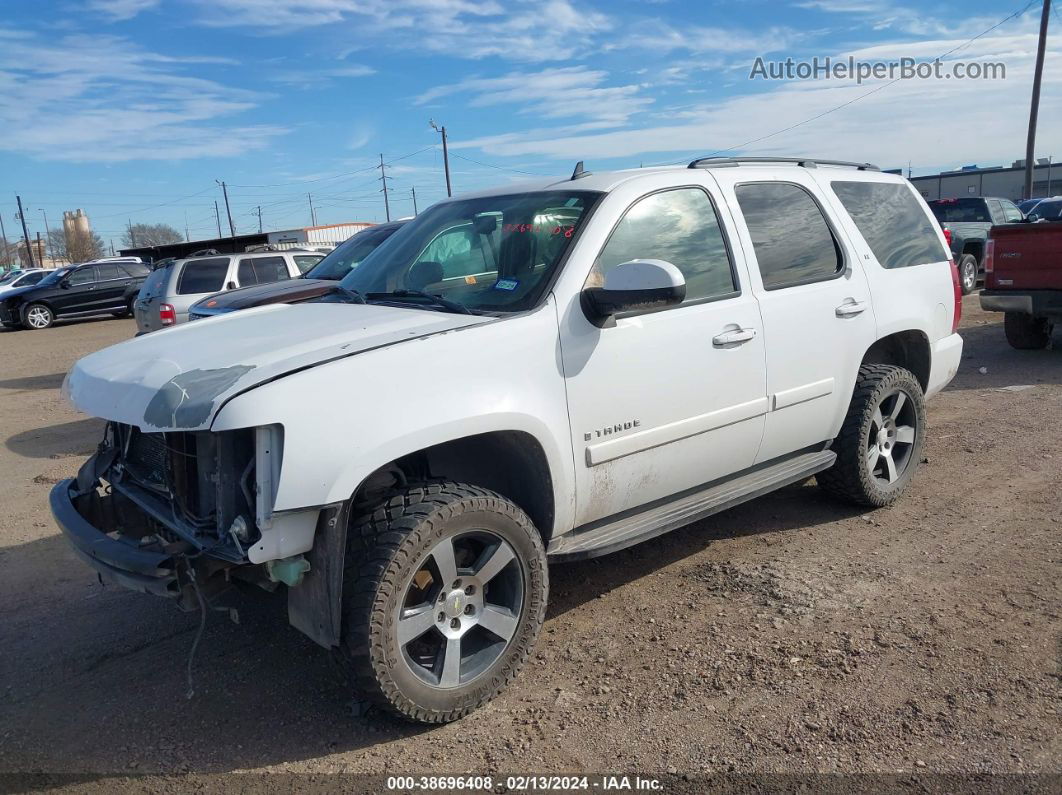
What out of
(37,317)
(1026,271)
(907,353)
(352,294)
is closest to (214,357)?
(352,294)

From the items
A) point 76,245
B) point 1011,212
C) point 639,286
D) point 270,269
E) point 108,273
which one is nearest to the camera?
point 639,286

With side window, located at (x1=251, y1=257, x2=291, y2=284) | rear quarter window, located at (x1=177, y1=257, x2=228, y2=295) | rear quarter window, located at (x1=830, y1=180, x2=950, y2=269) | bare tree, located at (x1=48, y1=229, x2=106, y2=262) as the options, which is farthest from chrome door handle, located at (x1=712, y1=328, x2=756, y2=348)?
bare tree, located at (x1=48, y1=229, x2=106, y2=262)

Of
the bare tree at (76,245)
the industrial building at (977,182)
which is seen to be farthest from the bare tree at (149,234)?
the industrial building at (977,182)

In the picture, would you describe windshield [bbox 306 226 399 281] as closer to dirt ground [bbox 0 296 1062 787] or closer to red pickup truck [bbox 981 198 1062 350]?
dirt ground [bbox 0 296 1062 787]

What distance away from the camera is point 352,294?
164 inches

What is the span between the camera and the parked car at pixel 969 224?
54.5 feet

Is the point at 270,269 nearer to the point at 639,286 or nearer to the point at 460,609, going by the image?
the point at 639,286

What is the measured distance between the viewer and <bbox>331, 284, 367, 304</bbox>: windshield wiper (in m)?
4.05

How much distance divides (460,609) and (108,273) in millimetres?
22603

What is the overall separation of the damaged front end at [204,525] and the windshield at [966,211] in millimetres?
17639

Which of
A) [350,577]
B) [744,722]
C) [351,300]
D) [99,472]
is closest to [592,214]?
[351,300]

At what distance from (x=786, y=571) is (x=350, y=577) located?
2.37 meters

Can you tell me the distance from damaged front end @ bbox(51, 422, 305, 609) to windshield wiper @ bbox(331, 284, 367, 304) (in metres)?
1.14

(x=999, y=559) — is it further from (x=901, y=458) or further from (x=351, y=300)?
(x=351, y=300)
